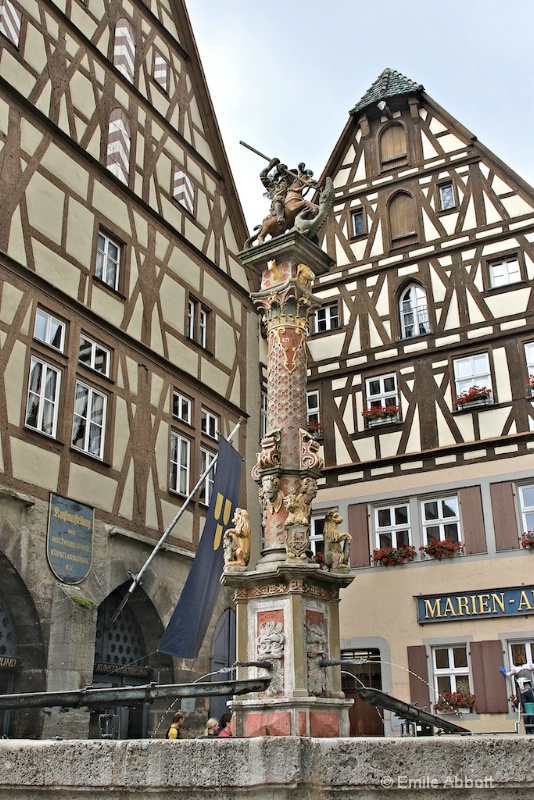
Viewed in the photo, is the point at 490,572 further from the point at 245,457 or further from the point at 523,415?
the point at 245,457

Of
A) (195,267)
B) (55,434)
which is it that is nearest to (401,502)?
(195,267)

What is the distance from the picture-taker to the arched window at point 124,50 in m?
15.3

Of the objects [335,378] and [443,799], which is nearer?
[443,799]

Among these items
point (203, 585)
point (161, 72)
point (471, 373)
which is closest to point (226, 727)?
point (203, 585)

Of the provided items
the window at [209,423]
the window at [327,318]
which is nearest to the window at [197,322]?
the window at [209,423]

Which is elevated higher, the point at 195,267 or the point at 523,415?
the point at 195,267

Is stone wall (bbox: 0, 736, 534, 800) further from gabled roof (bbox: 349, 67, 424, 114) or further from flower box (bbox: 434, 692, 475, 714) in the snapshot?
gabled roof (bbox: 349, 67, 424, 114)

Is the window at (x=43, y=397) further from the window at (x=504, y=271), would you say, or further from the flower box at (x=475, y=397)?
the window at (x=504, y=271)

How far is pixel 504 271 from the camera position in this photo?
55.6ft

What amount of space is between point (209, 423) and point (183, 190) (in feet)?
14.7

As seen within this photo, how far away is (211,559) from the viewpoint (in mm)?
11648

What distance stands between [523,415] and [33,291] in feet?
28.7

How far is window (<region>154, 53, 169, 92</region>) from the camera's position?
54.4ft

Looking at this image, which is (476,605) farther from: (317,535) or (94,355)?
(94,355)
